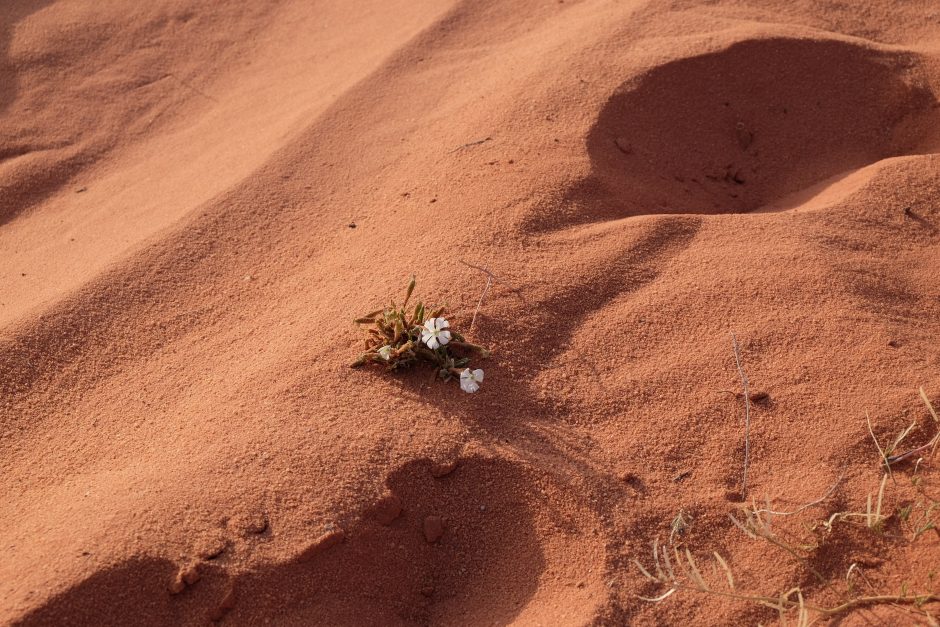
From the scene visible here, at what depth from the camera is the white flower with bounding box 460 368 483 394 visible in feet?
6.81

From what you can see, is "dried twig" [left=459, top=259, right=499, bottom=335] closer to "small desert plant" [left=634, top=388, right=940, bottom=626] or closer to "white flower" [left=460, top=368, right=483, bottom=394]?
"white flower" [left=460, top=368, right=483, bottom=394]

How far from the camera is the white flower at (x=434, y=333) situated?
2057 millimetres

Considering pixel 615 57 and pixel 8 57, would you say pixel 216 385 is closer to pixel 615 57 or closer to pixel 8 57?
pixel 615 57

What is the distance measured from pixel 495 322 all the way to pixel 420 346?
242mm

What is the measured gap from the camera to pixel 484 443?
199cm

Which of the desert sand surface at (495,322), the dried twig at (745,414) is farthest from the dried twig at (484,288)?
the dried twig at (745,414)

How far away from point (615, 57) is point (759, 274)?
120 cm

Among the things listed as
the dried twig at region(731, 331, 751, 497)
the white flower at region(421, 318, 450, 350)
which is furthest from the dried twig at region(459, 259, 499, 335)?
the dried twig at region(731, 331, 751, 497)

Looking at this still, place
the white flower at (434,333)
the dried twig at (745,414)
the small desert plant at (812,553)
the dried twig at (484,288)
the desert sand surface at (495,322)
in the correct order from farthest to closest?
the dried twig at (484,288) < the white flower at (434,333) < the dried twig at (745,414) < the desert sand surface at (495,322) < the small desert plant at (812,553)

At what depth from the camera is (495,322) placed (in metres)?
2.24

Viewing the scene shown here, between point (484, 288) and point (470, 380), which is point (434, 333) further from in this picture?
point (484, 288)

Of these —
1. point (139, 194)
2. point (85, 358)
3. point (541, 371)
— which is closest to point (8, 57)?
point (139, 194)

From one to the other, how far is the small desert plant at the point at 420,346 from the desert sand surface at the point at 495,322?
53 mm

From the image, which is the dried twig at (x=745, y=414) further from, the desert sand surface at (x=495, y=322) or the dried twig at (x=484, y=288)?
the dried twig at (x=484, y=288)
